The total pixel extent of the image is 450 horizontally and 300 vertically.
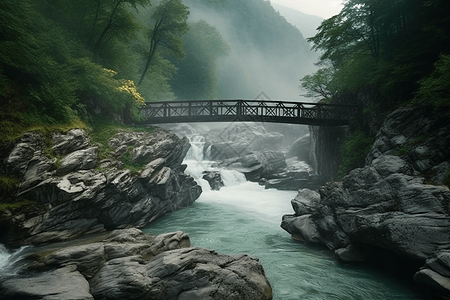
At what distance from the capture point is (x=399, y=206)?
862 cm

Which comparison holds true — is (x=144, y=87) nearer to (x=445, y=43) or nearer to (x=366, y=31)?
(x=366, y=31)

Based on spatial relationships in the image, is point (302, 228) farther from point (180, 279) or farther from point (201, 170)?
point (201, 170)

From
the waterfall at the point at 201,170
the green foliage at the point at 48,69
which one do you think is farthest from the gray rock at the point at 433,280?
the waterfall at the point at 201,170

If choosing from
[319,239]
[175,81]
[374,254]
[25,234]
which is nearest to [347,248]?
[374,254]

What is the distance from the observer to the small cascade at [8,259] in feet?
25.4

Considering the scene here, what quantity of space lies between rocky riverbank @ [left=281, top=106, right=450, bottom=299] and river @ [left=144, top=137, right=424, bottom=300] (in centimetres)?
79

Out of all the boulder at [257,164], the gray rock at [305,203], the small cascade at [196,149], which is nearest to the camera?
the gray rock at [305,203]

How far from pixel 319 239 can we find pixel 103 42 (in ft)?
65.4

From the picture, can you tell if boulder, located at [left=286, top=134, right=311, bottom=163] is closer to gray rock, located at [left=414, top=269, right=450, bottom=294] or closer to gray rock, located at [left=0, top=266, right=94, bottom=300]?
gray rock, located at [left=414, top=269, right=450, bottom=294]

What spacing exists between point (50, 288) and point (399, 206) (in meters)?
10.7

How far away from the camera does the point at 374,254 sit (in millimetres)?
9711

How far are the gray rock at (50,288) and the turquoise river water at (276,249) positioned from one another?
5.59 metres

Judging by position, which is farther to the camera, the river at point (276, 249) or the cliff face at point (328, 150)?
the cliff face at point (328, 150)

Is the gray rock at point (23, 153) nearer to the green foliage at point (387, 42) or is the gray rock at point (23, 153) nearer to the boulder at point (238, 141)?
the green foliage at point (387, 42)
